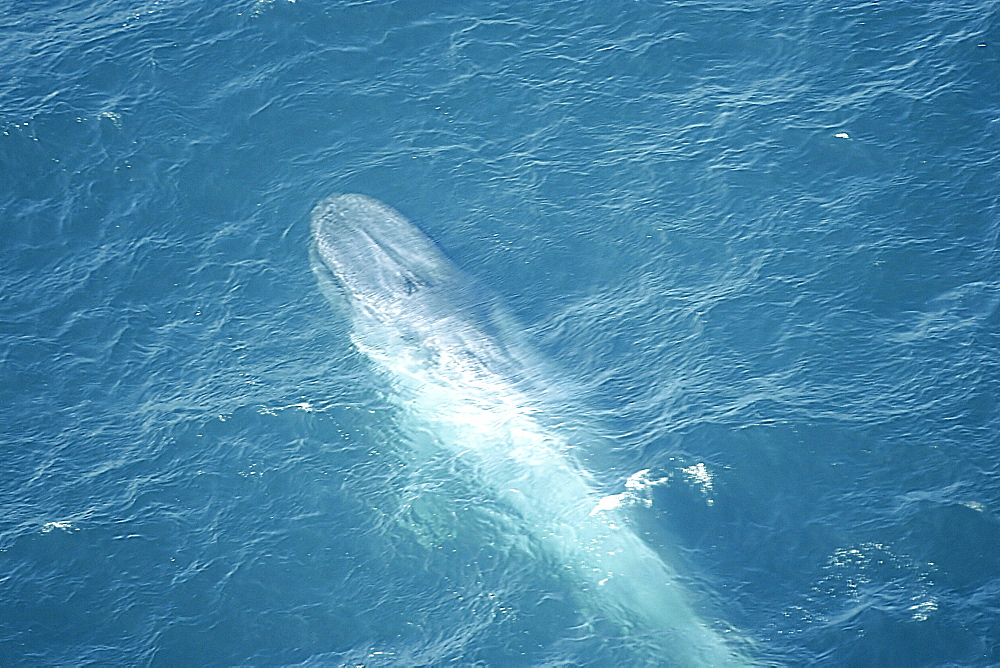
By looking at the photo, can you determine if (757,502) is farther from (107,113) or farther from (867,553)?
(107,113)

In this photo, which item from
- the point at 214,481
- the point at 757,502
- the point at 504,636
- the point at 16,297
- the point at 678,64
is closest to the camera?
the point at 504,636

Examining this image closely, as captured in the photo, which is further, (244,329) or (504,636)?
(244,329)

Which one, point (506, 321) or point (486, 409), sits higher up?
point (506, 321)

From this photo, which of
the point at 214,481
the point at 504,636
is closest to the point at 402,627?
the point at 504,636

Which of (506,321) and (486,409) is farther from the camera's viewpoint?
(506,321)
